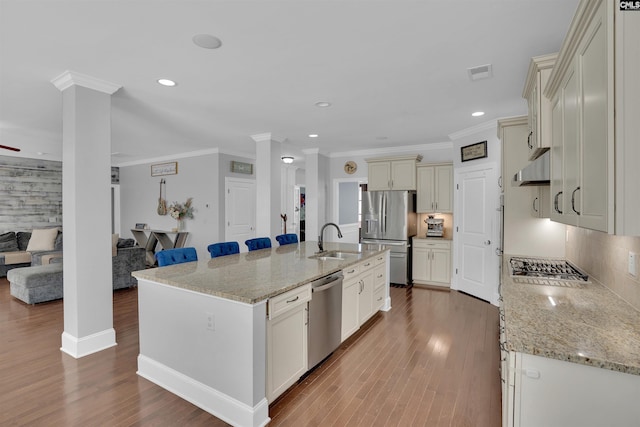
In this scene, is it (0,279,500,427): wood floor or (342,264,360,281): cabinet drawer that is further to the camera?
(342,264,360,281): cabinet drawer

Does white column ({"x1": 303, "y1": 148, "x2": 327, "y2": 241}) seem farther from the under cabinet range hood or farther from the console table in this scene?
the under cabinet range hood

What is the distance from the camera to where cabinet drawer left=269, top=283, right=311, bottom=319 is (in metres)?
2.10

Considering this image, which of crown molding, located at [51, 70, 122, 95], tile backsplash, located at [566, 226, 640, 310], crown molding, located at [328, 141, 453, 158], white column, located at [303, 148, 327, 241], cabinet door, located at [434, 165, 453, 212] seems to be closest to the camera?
tile backsplash, located at [566, 226, 640, 310]

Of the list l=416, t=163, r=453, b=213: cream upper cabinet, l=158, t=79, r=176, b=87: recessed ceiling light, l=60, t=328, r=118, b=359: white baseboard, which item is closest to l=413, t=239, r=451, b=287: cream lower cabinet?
l=416, t=163, r=453, b=213: cream upper cabinet

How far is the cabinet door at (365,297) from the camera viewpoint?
3485 mm

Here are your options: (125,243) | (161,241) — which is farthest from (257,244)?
(161,241)

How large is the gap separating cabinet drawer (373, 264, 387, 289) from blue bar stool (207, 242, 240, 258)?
1694 mm

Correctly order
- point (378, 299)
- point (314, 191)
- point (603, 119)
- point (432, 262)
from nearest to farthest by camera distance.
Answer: point (603, 119) → point (378, 299) → point (432, 262) → point (314, 191)

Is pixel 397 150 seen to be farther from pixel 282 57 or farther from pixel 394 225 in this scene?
pixel 282 57

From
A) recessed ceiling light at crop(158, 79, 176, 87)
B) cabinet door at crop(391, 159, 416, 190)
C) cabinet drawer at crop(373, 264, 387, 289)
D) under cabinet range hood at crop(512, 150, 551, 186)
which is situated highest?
recessed ceiling light at crop(158, 79, 176, 87)

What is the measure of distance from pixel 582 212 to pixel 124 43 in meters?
2.97

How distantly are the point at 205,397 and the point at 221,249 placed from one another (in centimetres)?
173

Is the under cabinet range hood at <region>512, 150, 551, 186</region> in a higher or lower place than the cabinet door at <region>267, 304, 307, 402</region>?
higher

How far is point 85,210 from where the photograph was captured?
9.50ft
